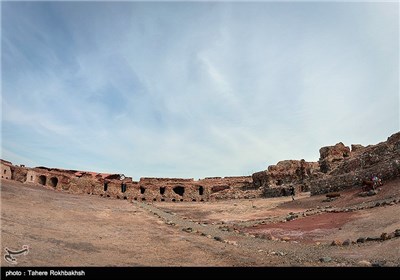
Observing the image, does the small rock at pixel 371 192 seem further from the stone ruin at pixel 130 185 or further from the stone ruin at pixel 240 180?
the stone ruin at pixel 130 185

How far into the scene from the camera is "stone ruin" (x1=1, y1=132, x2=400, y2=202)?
29156mm

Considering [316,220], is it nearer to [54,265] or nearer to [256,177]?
[54,265]

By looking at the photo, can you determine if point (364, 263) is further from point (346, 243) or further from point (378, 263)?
point (346, 243)

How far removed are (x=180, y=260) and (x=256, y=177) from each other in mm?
46305

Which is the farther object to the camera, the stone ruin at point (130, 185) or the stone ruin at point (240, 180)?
the stone ruin at point (130, 185)

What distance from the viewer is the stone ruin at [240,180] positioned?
2916 cm

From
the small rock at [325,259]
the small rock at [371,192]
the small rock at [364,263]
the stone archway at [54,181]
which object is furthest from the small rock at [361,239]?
the stone archway at [54,181]

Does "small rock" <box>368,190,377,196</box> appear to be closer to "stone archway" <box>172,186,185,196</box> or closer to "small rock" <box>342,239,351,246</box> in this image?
"small rock" <box>342,239,351,246</box>

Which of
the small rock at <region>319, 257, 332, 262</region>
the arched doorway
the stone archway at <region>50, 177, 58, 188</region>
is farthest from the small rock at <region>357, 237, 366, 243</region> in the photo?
the stone archway at <region>50, 177, 58, 188</region>

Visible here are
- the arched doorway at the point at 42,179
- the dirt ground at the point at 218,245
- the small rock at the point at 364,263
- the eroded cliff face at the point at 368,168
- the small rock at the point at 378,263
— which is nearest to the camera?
the small rock at the point at 378,263

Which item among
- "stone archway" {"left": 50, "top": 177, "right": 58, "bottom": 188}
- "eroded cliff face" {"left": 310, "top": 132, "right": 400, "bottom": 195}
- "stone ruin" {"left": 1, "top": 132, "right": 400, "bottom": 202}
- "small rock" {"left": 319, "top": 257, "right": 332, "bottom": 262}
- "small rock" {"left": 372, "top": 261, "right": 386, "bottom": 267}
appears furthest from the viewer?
"stone archway" {"left": 50, "top": 177, "right": 58, "bottom": 188}

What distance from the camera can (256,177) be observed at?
2092 inches

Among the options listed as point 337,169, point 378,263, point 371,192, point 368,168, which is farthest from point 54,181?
point 378,263
